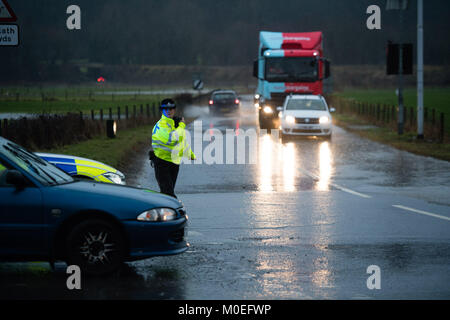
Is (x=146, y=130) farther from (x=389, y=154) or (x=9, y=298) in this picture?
(x=9, y=298)

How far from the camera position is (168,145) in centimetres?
1106

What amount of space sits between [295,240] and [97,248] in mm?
3182

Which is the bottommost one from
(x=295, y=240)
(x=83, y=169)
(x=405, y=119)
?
(x=295, y=240)

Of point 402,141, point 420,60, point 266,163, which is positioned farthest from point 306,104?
point 266,163

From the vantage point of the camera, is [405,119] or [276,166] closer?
[276,166]

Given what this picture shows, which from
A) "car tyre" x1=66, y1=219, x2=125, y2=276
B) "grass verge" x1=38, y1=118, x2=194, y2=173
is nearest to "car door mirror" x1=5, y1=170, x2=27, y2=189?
"car tyre" x1=66, y1=219, x2=125, y2=276

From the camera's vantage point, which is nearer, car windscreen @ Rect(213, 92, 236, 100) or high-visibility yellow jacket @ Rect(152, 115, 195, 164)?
high-visibility yellow jacket @ Rect(152, 115, 195, 164)

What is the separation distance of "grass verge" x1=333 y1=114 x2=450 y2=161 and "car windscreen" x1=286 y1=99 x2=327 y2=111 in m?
2.41

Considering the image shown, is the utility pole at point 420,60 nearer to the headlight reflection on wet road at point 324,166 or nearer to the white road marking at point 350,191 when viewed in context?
the headlight reflection on wet road at point 324,166

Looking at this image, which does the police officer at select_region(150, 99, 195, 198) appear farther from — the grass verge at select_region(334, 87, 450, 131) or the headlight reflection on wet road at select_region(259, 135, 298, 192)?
the grass verge at select_region(334, 87, 450, 131)

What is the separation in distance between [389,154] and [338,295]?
16908 millimetres

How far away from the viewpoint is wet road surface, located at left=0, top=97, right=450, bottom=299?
724cm

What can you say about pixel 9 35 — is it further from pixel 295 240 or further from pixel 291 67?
pixel 291 67
